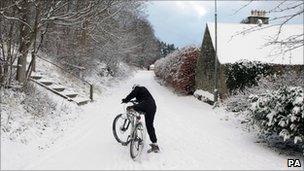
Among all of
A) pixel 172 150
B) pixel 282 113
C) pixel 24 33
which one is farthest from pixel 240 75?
pixel 172 150

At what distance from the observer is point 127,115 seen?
11016 millimetres

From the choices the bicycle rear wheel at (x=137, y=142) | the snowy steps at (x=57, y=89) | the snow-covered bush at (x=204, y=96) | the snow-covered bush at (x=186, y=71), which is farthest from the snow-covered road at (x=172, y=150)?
the snow-covered bush at (x=186, y=71)

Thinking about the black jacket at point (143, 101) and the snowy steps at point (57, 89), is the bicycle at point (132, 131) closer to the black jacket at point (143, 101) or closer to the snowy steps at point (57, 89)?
the black jacket at point (143, 101)

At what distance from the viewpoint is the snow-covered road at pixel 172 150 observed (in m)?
9.48

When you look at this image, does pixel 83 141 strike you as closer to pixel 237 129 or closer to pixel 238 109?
pixel 237 129

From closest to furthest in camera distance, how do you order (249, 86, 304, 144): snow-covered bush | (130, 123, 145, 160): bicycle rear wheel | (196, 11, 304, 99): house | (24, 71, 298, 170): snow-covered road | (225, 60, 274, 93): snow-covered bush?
(24, 71, 298, 170): snow-covered road → (130, 123, 145, 160): bicycle rear wheel → (249, 86, 304, 144): snow-covered bush → (225, 60, 274, 93): snow-covered bush → (196, 11, 304, 99): house

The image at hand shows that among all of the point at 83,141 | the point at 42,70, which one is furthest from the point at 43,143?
the point at 42,70

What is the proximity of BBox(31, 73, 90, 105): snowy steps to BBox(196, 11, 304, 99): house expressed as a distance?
7.32 metres

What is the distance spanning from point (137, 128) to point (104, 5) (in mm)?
7733

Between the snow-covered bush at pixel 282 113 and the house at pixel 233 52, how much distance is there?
1045 centimetres

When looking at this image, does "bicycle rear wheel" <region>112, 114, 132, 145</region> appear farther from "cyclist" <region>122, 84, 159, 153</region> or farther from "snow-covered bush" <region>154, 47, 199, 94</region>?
"snow-covered bush" <region>154, 47, 199, 94</region>

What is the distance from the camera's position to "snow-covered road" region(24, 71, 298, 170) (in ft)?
31.1

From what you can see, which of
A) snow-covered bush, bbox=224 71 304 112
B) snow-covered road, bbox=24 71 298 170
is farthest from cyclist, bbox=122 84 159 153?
snow-covered bush, bbox=224 71 304 112

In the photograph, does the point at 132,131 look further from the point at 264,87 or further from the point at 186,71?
the point at 186,71
